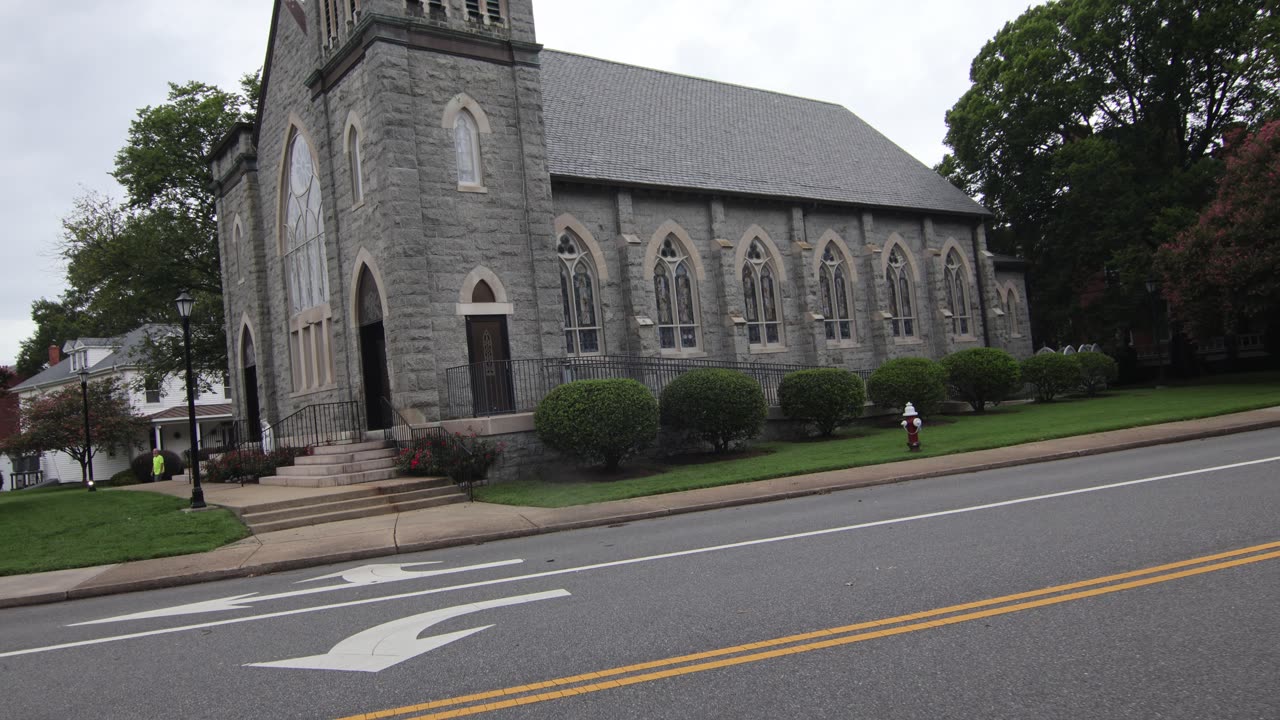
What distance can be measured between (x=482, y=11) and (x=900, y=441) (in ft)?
44.6

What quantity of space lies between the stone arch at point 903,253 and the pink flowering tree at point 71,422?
33145 millimetres

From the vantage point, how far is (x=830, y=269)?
2727cm

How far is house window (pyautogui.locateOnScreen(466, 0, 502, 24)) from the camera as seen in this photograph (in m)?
18.7

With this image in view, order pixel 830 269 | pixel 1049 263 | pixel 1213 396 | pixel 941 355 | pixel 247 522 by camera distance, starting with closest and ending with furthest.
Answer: pixel 247 522, pixel 1213 396, pixel 830 269, pixel 941 355, pixel 1049 263

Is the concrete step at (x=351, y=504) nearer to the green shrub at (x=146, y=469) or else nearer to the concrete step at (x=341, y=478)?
the concrete step at (x=341, y=478)

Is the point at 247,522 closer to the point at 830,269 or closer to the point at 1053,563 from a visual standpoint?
the point at 1053,563

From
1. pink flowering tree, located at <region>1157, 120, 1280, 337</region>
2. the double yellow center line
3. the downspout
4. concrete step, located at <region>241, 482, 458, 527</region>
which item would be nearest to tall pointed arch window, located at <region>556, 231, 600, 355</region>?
concrete step, located at <region>241, 482, 458, 527</region>

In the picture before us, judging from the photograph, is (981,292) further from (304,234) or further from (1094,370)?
(304,234)

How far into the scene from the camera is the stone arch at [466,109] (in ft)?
58.7

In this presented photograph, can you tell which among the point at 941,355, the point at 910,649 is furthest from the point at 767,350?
the point at 910,649

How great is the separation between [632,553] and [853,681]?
4355 mm

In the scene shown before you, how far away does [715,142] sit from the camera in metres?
26.4

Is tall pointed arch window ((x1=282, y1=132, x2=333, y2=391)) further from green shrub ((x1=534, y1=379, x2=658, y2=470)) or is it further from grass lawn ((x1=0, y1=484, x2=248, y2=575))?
green shrub ((x1=534, y1=379, x2=658, y2=470))

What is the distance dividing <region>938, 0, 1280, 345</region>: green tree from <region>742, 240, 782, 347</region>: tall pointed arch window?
1443 cm
